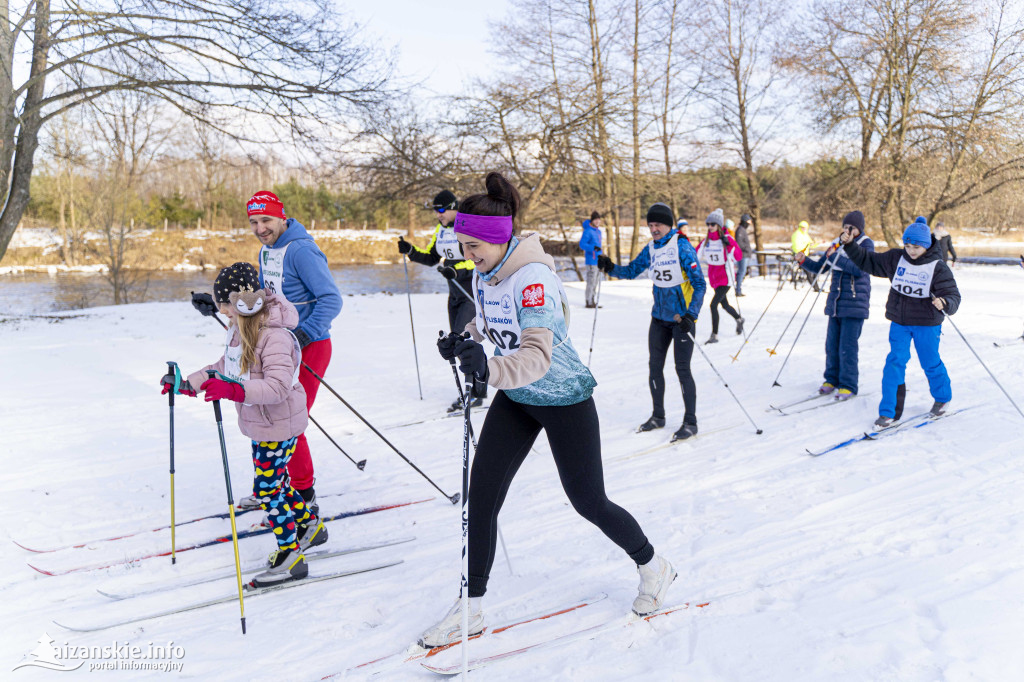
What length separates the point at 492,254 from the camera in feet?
7.88

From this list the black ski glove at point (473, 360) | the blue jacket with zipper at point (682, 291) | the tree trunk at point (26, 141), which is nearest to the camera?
the black ski glove at point (473, 360)

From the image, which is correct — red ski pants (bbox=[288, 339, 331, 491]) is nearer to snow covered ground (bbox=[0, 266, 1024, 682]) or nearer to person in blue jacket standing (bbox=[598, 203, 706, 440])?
snow covered ground (bbox=[0, 266, 1024, 682])

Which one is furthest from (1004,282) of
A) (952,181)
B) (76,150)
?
(76,150)

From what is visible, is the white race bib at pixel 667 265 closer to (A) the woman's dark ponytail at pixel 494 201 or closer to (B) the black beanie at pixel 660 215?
(B) the black beanie at pixel 660 215

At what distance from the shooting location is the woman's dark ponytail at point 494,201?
234cm

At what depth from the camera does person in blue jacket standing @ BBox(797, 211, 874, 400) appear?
5.70m

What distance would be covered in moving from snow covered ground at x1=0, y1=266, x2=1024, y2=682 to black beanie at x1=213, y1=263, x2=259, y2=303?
4.76 feet

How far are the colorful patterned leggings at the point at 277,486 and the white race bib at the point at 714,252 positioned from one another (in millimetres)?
7346

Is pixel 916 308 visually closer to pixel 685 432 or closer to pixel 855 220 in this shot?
pixel 855 220

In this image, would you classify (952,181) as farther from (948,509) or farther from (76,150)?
(76,150)

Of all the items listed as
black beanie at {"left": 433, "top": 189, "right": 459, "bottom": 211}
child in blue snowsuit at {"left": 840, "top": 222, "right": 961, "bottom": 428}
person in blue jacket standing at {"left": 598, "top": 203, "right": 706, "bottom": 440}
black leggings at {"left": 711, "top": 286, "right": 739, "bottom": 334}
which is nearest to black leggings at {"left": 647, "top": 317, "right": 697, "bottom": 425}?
Result: person in blue jacket standing at {"left": 598, "top": 203, "right": 706, "bottom": 440}

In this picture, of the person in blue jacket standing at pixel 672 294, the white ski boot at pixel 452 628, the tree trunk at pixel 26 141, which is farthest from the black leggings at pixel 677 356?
the tree trunk at pixel 26 141

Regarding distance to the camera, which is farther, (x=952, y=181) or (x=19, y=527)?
(x=952, y=181)

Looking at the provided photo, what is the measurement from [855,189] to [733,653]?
19.6 m
